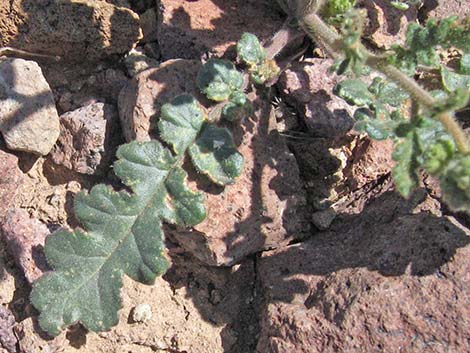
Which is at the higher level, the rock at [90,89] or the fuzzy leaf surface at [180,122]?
the fuzzy leaf surface at [180,122]

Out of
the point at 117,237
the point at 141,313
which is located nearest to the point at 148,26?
the point at 117,237

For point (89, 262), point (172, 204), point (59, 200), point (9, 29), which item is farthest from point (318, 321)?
point (9, 29)

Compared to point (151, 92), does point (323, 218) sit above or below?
below

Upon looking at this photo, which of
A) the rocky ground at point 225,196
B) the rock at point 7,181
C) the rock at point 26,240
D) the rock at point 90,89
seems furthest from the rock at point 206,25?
the rock at point 26,240

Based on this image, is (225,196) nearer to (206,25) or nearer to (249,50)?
(249,50)

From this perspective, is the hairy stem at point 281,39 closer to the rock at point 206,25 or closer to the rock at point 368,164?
the rock at point 206,25

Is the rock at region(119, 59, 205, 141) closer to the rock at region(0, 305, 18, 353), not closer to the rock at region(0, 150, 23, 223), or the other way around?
the rock at region(0, 150, 23, 223)
